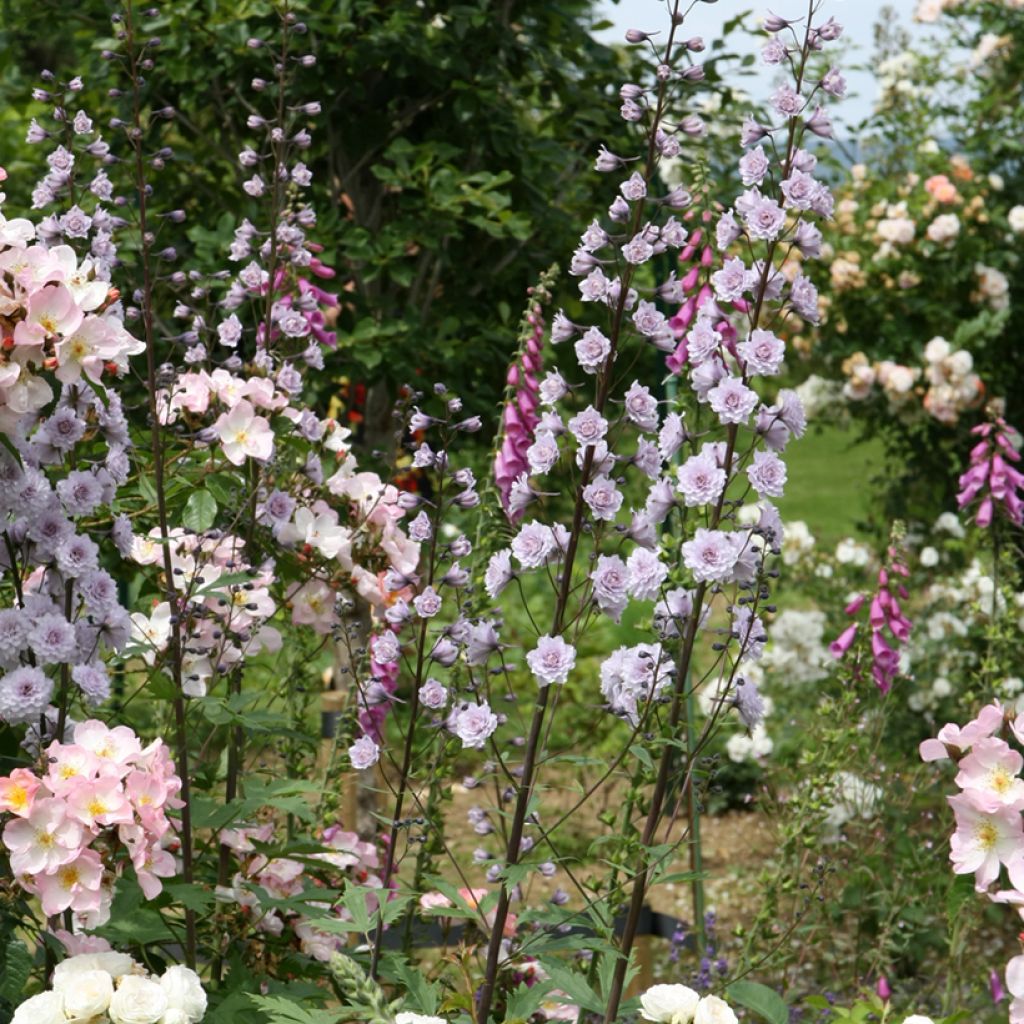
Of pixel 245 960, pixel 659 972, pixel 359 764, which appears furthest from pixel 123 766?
pixel 659 972

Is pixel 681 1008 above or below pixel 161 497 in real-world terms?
below

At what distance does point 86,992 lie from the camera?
1.90 metres

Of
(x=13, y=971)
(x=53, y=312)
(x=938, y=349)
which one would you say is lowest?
(x=13, y=971)

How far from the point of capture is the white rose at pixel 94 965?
195 cm

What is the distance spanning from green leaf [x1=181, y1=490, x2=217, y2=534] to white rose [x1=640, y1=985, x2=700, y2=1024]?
3.36ft

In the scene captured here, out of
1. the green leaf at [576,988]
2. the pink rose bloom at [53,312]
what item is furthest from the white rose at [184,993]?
the pink rose bloom at [53,312]

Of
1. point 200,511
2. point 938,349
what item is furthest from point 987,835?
point 938,349

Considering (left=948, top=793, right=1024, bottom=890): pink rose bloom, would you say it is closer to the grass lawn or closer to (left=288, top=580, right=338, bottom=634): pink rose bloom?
(left=288, top=580, right=338, bottom=634): pink rose bloom

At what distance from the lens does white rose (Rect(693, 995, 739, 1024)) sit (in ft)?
6.38

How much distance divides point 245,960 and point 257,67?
2.85 meters

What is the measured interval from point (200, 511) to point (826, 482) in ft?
41.5

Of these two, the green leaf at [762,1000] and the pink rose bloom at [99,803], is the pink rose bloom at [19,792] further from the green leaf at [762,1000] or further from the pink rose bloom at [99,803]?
the green leaf at [762,1000]

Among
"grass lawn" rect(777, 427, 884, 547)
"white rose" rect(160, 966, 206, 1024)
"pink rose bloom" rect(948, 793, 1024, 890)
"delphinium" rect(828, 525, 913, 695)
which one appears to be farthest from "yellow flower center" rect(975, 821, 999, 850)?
"grass lawn" rect(777, 427, 884, 547)

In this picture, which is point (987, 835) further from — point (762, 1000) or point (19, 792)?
point (19, 792)
